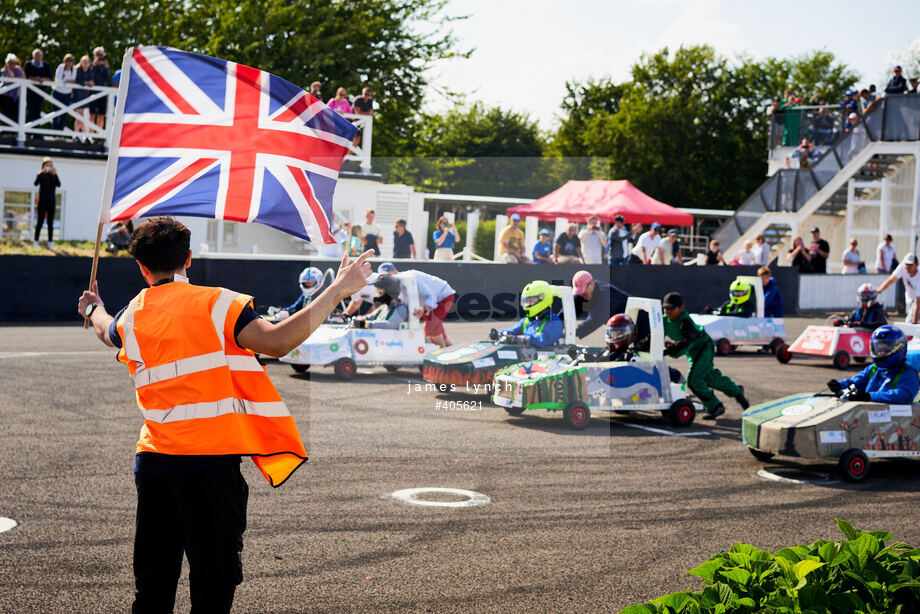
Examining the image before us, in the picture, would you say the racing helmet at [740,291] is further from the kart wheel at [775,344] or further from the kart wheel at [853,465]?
the kart wheel at [853,465]

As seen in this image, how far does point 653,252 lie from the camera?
92.7 feet

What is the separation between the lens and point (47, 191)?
22.7 metres

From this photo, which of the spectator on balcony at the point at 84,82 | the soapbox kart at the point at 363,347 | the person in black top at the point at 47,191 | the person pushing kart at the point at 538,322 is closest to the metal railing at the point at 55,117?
the spectator on balcony at the point at 84,82

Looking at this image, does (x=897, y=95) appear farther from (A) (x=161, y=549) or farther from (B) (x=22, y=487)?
(A) (x=161, y=549)

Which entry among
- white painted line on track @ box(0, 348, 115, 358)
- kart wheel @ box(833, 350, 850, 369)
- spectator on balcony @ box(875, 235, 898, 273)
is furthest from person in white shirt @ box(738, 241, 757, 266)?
white painted line on track @ box(0, 348, 115, 358)

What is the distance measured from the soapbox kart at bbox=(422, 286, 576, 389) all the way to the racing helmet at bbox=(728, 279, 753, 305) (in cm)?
865

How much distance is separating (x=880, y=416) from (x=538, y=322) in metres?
4.72

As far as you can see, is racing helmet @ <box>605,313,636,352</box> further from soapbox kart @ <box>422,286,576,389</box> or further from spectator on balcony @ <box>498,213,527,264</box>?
spectator on balcony @ <box>498,213,527,264</box>

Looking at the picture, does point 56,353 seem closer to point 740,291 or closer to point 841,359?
point 740,291

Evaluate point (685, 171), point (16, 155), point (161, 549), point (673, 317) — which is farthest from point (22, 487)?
point (685, 171)

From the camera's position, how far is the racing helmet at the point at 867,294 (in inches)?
722

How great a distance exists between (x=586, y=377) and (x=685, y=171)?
2380 inches

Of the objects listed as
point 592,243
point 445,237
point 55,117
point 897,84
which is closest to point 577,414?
point 445,237

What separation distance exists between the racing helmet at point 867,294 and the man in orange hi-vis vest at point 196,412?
50.7 ft
